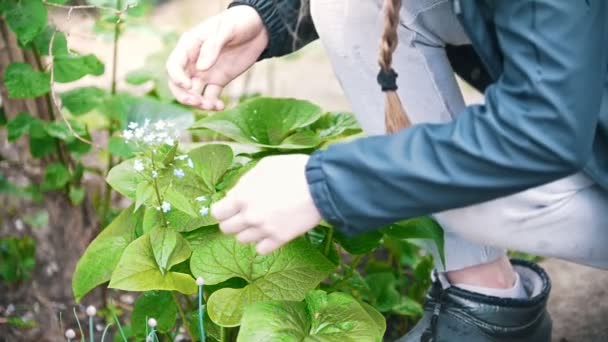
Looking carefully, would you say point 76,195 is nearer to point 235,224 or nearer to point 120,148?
point 120,148

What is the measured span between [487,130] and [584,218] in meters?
0.37

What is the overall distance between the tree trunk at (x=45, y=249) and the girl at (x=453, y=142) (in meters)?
0.52

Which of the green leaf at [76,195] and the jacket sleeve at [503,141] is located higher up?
the jacket sleeve at [503,141]

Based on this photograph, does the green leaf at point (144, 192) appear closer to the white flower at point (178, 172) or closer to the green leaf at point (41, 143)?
the white flower at point (178, 172)

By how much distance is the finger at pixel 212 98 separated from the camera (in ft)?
5.12

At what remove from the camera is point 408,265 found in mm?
2100

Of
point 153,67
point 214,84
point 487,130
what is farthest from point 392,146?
point 153,67

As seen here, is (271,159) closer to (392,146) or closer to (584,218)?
(392,146)

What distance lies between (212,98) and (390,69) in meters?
0.43

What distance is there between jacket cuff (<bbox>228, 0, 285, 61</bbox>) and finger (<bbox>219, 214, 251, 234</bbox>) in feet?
1.60

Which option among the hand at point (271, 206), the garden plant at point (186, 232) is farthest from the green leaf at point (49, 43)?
the hand at point (271, 206)

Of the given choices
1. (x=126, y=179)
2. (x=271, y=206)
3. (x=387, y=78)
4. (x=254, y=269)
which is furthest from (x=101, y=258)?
(x=387, y=78)

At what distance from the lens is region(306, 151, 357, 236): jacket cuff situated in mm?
1152

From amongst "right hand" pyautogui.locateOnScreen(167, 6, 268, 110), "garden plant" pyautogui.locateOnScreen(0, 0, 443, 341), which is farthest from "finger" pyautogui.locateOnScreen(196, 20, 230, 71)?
"garden plant" pyautogui.locateOnScreen(0, 0, 443, 341)
